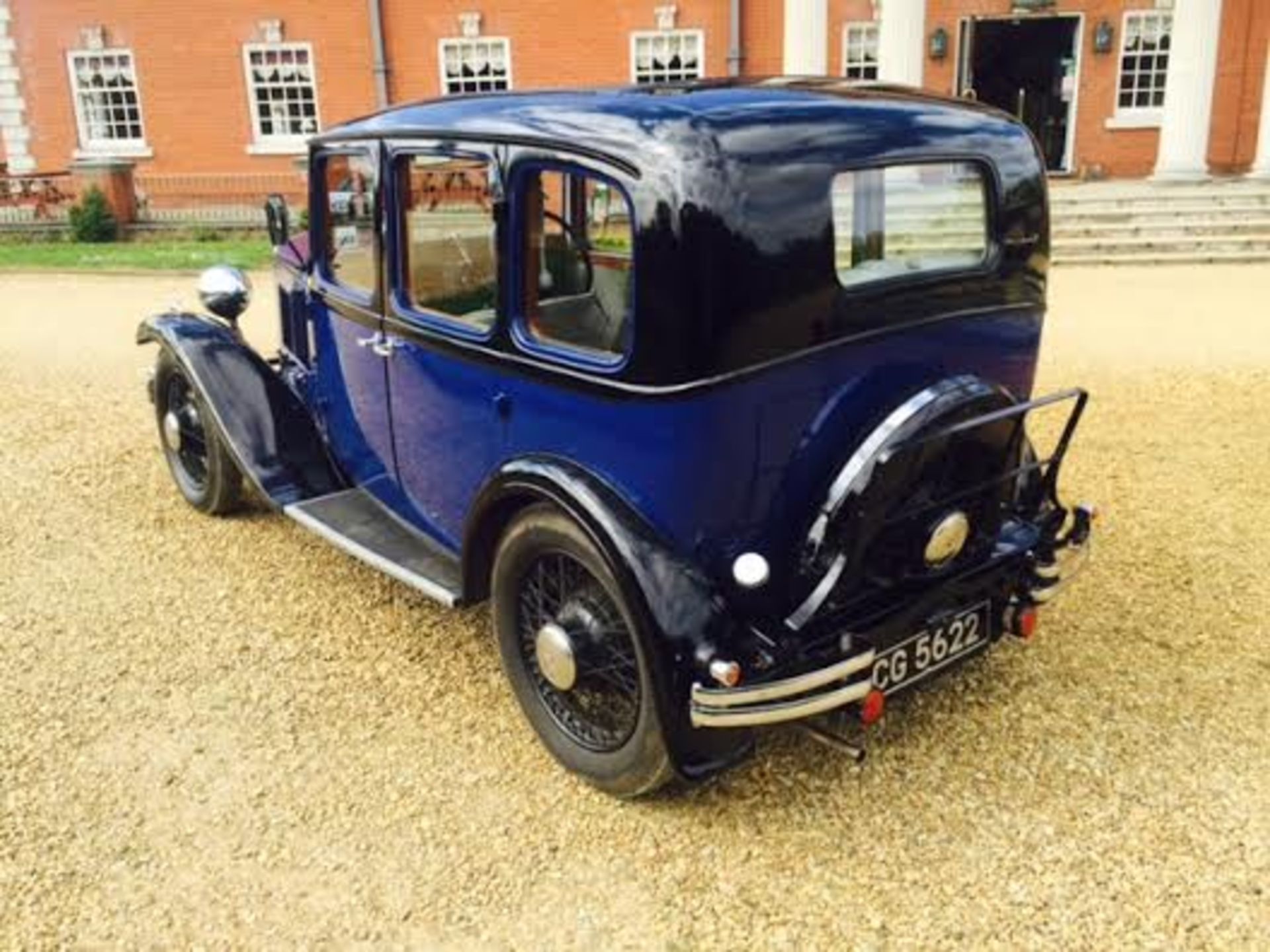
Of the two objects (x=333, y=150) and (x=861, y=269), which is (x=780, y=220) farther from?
(x=333, y=150)

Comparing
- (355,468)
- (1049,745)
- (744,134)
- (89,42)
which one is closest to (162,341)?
(355,468)

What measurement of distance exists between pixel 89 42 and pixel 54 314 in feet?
36.3

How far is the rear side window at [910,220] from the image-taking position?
10.4 ft

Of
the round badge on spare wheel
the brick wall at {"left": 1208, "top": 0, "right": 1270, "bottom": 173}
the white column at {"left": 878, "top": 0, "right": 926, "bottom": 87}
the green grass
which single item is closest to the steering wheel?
the round badge on spare wheel

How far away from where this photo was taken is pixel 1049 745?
3.35 meters

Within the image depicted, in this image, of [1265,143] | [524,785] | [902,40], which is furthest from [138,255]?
[1265,143]

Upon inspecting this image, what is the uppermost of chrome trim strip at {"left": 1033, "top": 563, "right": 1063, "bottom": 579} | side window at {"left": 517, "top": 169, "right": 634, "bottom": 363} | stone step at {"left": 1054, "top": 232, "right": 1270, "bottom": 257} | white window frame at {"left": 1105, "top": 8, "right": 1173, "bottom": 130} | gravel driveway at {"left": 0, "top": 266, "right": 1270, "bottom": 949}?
white window frame at {"left": 1105, "top": 8, "right": 1173, "bottom": 130}

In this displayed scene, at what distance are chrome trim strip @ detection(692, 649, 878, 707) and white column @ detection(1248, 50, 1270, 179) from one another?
15532 mm

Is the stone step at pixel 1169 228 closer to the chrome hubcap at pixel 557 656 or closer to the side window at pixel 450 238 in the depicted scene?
the side window at pixel 450 238

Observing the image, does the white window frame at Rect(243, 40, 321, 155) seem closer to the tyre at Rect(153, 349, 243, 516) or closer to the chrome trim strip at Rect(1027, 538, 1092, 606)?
the tyre at Rect(153, 349, 243, 516)

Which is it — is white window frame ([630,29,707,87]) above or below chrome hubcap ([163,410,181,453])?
above

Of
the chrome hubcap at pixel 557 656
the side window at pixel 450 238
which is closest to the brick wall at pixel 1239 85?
the side window at pixel 450 238

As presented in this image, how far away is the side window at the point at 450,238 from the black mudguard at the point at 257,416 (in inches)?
46.5

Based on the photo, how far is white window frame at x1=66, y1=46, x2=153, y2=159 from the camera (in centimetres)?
1961
